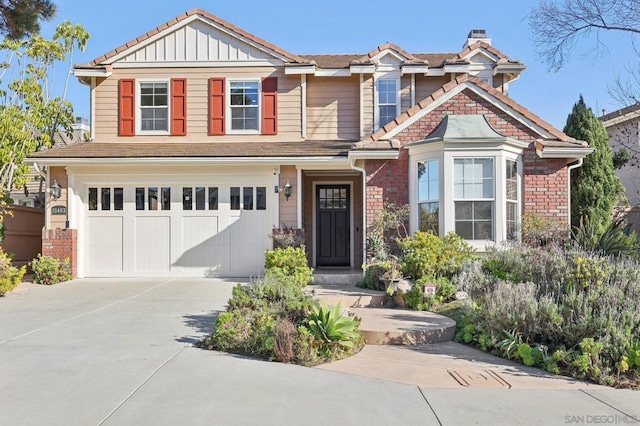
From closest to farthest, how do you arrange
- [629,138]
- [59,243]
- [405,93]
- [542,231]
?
[542,231] < [59,243] < [405,93] < [629,138]

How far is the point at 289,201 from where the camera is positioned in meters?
12.0

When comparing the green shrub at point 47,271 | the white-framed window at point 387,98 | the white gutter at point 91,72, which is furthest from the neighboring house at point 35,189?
the white-framed window at point 387,98

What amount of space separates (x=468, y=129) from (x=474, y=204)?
5.17ft

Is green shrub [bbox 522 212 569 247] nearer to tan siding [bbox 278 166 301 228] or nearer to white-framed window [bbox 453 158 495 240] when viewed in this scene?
white-framed window [bbox 453 158 495 240]

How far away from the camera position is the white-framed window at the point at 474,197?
988 centimetres

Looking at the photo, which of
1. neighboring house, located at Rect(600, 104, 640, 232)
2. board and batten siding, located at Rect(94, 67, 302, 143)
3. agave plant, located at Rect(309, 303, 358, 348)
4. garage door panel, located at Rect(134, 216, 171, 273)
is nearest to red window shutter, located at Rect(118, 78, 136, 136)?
board and batten siding, located at Rect(94, 67, 302, 143)

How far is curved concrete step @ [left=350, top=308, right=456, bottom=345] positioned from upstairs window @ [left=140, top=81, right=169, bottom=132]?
8607 mm

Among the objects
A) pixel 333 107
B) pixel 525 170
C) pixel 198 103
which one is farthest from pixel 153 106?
pixel 525 170

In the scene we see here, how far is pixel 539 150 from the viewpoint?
10.1 metres

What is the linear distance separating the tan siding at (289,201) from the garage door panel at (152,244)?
2.94 metres

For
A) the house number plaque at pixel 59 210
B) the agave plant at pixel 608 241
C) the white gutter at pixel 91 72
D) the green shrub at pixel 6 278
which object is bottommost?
the green shrub at pixel 6 278

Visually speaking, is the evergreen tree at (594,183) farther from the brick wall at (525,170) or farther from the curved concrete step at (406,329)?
the curved concrete step at (406,329)

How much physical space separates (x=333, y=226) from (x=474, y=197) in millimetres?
4576

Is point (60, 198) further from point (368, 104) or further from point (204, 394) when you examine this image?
point (204, 394)
